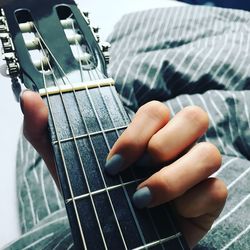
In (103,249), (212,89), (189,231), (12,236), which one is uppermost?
(103,249)

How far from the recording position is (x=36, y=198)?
0.98 meters

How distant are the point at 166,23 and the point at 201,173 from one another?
1004 millimetres

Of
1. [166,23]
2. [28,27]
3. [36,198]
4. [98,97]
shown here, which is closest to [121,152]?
[98,97]

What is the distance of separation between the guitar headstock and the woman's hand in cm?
9

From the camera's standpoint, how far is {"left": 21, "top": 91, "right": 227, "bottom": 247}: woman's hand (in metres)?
0.46

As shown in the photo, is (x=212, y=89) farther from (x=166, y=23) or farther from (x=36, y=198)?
(x=36, y=198)

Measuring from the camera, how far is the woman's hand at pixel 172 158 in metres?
0.46

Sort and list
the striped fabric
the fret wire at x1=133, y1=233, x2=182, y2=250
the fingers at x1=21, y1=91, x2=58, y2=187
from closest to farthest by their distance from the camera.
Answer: the fret wire at x1=133, y1=233, x2=182, y2=250 → the fingers at x1=21, y1=91, x2=58, y2=187 → the striped fabric

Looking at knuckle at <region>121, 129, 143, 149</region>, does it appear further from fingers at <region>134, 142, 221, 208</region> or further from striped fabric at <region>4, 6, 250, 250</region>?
striped fabric at <region>4, 6, 250, 250</region>

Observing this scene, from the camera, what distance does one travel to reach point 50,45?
2.13ft

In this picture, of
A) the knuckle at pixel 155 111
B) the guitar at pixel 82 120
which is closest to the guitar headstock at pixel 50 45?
the guitar at pixel 82 120

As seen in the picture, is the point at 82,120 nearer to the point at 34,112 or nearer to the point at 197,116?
the point at 34,112

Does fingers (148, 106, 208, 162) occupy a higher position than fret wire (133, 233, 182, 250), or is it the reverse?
fingers (148, 106, 208, 162)

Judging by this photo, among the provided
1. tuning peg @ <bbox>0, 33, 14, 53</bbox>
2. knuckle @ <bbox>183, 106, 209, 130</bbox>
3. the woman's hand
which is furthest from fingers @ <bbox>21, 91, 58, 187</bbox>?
knuckle @ <bbox>183, 106, 209, 130</bbox>
